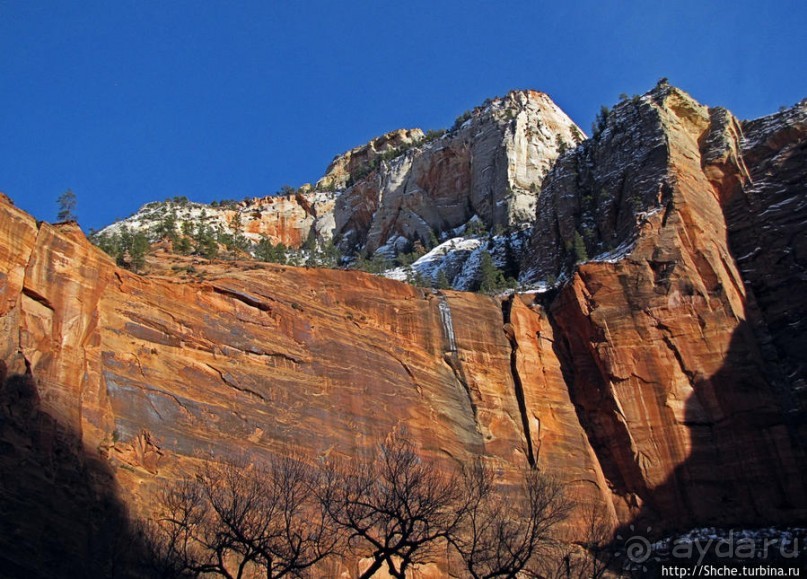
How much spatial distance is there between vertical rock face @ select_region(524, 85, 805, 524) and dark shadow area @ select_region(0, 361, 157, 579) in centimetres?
2903

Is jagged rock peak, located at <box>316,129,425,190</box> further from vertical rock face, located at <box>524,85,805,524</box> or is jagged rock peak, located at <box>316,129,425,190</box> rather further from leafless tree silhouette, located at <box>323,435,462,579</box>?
leafless tree silhouette, located at <box>323,435,462,579</box>

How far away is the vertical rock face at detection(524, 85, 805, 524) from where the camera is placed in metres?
46.6

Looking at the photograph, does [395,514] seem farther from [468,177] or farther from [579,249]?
[468,177]

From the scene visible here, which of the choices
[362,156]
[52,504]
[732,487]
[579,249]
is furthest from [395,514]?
[362,156]

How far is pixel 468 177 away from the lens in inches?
4400

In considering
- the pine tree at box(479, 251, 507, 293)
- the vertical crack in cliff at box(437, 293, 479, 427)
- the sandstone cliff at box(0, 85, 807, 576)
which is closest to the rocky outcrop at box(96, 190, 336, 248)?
the pine tree at box(479, 251, 507, 293)

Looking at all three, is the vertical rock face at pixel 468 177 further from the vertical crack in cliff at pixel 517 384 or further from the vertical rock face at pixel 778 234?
the vertical crack in cliff at pixel 517 384

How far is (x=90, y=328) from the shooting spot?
38125 mm

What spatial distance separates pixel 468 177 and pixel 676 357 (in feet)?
212

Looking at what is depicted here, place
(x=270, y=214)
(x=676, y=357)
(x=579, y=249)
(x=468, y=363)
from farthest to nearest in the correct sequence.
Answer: (x=270, y=214)
(x=579, y=249)
(x=468, y=363)
(x=676, y=357)

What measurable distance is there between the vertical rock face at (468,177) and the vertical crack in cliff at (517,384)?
143 ft

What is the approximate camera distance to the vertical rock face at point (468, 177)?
10400cm

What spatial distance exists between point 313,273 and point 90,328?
15.4 m

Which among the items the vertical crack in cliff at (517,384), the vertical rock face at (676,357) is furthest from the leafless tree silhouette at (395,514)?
the vertical rock face at (676,357)
